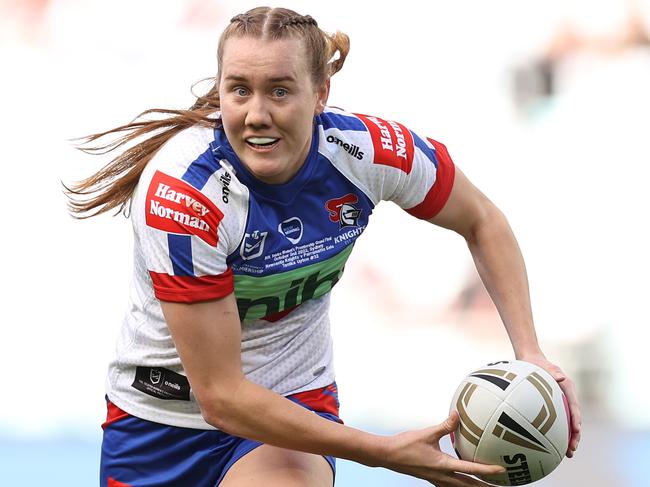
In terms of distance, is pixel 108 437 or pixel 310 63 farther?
pixel 108 437

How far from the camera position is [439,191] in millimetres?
3572

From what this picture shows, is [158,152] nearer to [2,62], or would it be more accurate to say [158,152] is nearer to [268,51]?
[268,51]

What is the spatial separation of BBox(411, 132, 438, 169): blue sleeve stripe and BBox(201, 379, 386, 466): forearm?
89cm

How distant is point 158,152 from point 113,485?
3.51 ft

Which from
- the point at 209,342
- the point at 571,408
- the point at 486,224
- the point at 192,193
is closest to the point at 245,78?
the point at 192,193

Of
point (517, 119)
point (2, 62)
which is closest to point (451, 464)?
point (517, 119)

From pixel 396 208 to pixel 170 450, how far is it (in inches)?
146

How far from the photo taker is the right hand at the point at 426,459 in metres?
3.06

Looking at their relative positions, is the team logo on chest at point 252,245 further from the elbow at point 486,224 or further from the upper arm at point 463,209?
the elbow at point 486,224

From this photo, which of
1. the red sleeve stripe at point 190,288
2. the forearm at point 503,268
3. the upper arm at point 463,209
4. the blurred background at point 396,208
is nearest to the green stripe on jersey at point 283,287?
the red sleeve stripe at point 190,288

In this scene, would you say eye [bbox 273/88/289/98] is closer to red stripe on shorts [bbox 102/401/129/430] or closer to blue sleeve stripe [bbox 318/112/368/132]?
blue sleeve stripe [bbox 318/112/368/132]

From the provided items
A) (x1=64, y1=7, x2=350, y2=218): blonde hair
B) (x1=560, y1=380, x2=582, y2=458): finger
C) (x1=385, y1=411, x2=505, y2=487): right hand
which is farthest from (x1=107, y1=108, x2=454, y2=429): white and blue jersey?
(x1=560, y1=380, x2=582, y2=458): finger

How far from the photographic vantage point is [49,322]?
6.75 metres

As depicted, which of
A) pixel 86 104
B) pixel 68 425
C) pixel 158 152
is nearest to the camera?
pixel 158 152
